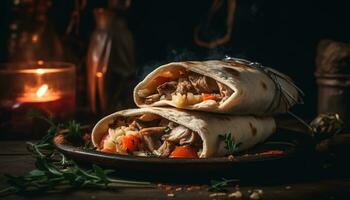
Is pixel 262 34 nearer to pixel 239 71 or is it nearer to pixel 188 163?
pixel 239 71

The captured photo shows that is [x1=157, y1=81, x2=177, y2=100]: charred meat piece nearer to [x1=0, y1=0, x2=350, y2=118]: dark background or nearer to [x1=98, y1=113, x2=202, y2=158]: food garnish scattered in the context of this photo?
[x1=98, y1=113, x2=202, y2=158]: food garnish scattered

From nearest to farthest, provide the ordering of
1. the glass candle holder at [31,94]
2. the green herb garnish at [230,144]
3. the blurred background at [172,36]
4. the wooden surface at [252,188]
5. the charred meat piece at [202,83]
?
the wooden surface at [252,188]
the green herb garnish at [230,144]
the charred meat piece at [202,83]
the glass candle holder at [31,94]
the blurred background at [172,36]

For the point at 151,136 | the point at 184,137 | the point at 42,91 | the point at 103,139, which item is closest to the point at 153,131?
the point at 151,136

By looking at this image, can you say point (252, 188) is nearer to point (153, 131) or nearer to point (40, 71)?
point (153, 131)

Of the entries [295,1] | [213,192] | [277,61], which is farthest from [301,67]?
[213,192]

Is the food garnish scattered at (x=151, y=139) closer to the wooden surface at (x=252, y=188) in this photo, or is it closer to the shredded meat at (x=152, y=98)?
the shredded meat at (x=152, y=98)

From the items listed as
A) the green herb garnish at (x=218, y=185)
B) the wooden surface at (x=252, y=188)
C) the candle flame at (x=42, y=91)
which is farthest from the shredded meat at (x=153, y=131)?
the candle flame at (x=42, y=91)

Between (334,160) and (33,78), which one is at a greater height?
(33,78)
